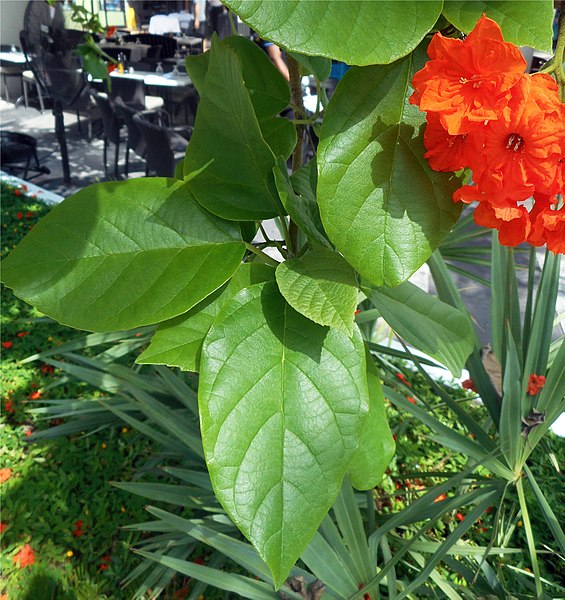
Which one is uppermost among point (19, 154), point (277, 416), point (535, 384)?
point (277, 416)

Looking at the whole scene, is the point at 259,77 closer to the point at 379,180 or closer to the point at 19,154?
the point at 379,180

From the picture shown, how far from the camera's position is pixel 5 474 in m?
2.16

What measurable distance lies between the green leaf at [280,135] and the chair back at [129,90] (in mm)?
5977

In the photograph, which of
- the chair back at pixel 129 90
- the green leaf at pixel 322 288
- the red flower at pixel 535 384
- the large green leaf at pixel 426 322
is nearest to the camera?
the green leaf at pixel 322 288

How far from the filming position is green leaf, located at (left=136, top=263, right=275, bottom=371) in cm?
53

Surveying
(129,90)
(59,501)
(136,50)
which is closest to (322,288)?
(59,501)

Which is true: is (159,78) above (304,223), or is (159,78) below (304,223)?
below

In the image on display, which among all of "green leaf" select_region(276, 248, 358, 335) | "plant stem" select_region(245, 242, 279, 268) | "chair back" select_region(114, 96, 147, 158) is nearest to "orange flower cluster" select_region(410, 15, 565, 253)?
"green leaf" select_region(276, 248, 358, 335)

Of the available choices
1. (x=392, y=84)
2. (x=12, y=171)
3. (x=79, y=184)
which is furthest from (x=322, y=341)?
(x=12, y=171)

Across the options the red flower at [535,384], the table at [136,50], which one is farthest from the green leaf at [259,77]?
the table at [136,50]

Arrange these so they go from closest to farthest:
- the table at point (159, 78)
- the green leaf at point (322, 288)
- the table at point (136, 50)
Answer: the green leaf at point (322, 288) < the table at point (159, 78) < the table at point (136, 50)

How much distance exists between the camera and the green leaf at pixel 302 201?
517 millimetres

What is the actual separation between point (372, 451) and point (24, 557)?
167 cm

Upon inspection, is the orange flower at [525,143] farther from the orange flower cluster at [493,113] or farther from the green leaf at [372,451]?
the green leaf at [372,451]
